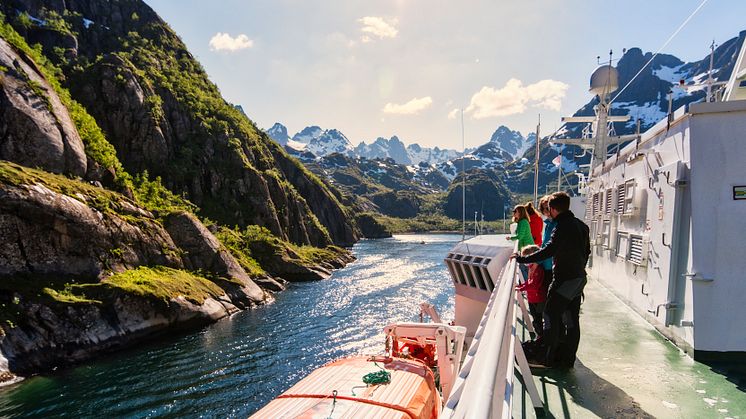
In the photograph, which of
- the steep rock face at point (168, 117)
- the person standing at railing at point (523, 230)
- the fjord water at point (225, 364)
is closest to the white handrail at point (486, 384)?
the person standing at railing at point (523, 230)

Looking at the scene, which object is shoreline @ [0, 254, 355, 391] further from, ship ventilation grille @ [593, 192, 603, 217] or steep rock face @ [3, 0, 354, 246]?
steep rock face @ [3, 0, 354, 246]

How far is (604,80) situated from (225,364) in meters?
27.1

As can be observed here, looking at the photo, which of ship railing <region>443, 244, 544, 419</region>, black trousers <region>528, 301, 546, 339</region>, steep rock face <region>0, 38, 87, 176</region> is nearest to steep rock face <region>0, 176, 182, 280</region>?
steep rock face <region>0, 38, 87, 176</region>

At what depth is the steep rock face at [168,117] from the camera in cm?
5425

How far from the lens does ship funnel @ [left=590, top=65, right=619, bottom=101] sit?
22.4 metres

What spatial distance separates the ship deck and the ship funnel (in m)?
18.1

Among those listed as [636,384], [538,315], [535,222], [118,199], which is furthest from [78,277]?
[636,384]

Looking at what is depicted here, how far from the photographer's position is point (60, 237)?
960 inches

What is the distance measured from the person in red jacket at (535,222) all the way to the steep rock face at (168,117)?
54915mm

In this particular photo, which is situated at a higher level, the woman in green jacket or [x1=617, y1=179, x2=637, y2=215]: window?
[x1=617, y1=179, x2=637, y2=215]: window

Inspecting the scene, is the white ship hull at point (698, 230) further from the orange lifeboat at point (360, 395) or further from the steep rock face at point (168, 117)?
the steep rock face at point (168, 117)

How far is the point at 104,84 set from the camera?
53688 mm

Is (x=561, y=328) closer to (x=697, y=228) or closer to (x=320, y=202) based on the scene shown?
(x=697, y=228)

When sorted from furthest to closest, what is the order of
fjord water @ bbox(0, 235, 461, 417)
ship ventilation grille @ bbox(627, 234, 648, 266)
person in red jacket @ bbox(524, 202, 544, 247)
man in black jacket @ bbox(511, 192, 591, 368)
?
fjord water @ bbox(0, 235, 461, 417) < ship ventilation grille @ bbox(627, 234, 648, 266) < person in red jacket @ bbox(524, 202, 544, 247) < man in black jacket @ bbox(511, 192, 591, 368)
